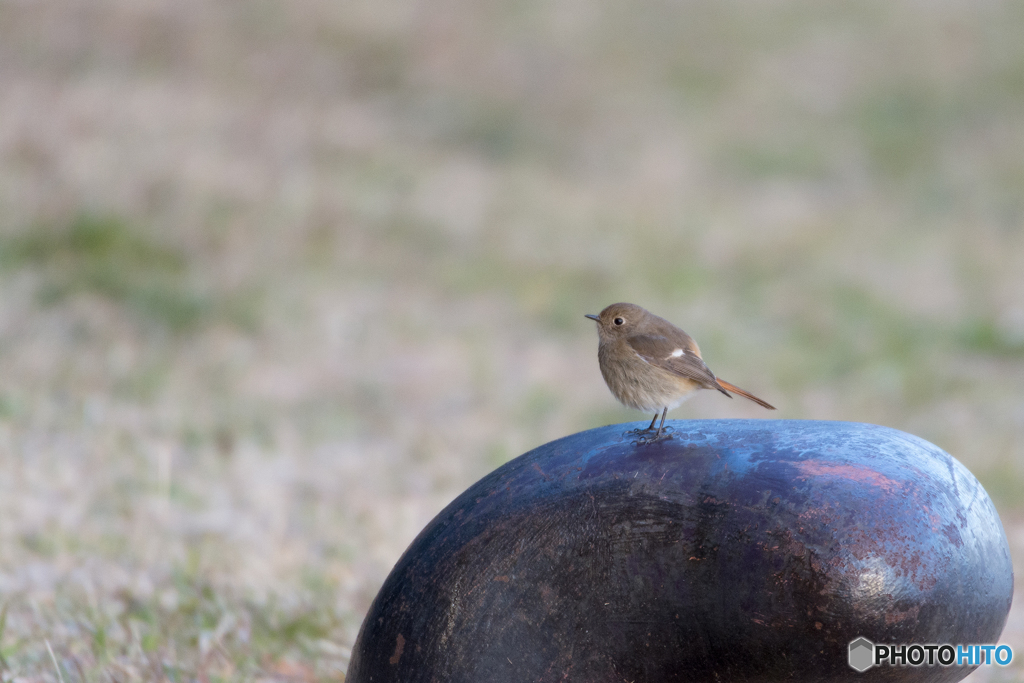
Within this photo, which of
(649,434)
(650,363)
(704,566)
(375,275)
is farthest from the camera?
(375,275)

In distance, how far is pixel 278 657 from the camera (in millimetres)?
4449

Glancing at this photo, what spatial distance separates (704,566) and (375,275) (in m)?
8.01

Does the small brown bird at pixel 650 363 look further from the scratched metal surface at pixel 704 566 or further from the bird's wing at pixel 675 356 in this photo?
the scratched metal surface at pixel 704 566

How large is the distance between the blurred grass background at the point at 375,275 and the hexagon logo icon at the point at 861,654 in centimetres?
183

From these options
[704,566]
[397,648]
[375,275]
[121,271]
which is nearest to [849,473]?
[704,566]

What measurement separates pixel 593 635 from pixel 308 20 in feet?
49.7

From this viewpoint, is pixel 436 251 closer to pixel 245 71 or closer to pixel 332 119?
pixel 332 119

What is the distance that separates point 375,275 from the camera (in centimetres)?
1083

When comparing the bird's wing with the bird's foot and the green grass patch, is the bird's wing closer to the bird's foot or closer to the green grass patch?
the bird's foot

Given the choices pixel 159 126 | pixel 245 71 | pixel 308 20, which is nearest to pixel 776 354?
pixel 159 126

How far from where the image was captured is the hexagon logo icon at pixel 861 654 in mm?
3012

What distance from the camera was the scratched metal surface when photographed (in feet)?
9.97

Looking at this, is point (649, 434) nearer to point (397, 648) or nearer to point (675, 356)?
point (675, 356)

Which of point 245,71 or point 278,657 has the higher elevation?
point 245,71
